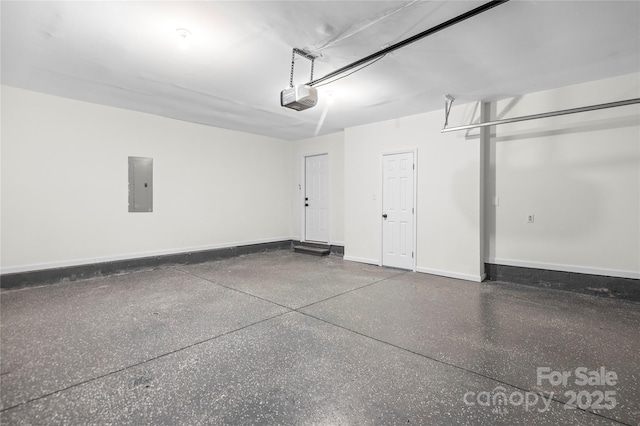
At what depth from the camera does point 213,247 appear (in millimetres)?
6219

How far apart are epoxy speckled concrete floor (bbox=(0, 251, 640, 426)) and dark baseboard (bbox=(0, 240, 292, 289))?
342 mm

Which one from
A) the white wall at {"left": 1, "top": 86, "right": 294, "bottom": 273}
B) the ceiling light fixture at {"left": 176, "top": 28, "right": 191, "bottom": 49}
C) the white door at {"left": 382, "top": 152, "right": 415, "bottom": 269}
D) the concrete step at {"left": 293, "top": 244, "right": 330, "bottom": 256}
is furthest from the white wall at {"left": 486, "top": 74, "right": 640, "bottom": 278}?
the white wall at {"left": 1, "top": 86, "right": 294, "bottom": 273}

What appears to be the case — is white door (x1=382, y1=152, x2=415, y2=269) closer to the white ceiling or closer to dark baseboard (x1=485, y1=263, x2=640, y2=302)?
the white ceiling

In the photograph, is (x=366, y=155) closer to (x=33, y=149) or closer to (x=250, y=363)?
(x=250, y=363)

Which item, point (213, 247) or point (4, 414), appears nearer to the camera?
point (4, 414)

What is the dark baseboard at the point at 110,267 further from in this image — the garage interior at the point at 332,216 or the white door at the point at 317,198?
the white door at the point at 317,198

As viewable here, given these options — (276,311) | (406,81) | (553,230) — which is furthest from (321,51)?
(553,230)

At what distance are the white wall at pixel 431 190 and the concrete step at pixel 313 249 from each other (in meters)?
0.89

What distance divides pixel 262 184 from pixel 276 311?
4306mm

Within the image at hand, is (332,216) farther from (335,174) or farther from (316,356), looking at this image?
(316,356)

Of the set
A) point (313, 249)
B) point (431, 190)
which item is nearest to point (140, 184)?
point (313, 249)

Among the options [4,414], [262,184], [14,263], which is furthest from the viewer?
[262,184]

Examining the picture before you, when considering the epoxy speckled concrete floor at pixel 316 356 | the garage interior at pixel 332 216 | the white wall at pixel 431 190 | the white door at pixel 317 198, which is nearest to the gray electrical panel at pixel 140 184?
the garage interior at pixel 332 216

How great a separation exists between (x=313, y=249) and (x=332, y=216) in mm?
889
